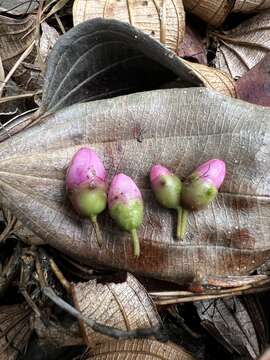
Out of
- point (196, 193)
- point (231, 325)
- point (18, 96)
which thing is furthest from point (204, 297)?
point (18, 96)

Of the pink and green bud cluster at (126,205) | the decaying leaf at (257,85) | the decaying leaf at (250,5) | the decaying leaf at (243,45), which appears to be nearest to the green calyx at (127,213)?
the pink and green bud cluster at (126,205)

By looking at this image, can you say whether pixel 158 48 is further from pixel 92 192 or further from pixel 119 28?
pixel 92 192

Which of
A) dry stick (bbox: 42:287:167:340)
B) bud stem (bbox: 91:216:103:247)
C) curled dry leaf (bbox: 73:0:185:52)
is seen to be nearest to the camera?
dry stick (bbox: 42:287:167:340)

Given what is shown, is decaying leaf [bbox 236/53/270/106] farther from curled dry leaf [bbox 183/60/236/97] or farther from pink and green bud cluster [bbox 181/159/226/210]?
pink and green bud cluster [bbox 181/159/226/210]

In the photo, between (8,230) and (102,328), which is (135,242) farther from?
(8,230)

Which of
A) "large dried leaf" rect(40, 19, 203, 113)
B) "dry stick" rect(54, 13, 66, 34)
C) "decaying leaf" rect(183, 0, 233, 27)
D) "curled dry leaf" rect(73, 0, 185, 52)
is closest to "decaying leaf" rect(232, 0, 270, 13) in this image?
"decaying leaf" rect(183, 0, 233, 27)

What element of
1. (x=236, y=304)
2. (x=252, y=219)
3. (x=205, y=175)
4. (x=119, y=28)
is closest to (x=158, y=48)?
(x=119, y=28)

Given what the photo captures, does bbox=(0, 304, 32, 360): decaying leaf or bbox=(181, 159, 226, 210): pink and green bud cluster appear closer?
bbox=(181, 159, 226, 210): pink and green bud cluster
